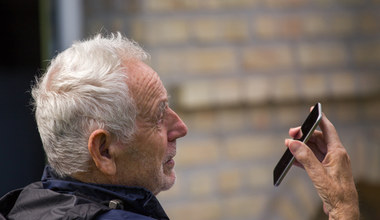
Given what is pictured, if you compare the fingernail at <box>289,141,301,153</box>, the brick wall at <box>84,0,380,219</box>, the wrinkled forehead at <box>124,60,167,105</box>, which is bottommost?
the brick wall at <box>84,0,380,219</box>

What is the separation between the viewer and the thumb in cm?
190

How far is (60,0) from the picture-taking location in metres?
3.91

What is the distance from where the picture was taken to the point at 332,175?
196 cm

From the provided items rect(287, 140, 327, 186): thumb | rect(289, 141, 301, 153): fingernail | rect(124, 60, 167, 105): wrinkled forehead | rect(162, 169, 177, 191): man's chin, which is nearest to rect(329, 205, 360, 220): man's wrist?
rect(287, 140, 327, 186): thumb

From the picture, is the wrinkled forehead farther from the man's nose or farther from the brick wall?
the brick wall

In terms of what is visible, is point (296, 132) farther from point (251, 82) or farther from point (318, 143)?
point (251, 82)

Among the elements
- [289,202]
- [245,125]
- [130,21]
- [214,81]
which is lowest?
[289,202]

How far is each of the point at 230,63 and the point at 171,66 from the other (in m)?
0.36

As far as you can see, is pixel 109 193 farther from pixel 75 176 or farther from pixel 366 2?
pixel 366 2

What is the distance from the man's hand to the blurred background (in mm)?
1934

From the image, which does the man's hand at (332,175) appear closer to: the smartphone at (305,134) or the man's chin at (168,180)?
the smartphone at (305,134)

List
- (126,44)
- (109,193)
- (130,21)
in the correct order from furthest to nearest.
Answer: (130,21), (126,44), (109,193)

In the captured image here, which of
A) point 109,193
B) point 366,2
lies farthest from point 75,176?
point 366,2

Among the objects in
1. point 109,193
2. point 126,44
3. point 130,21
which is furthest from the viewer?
point 130,21
